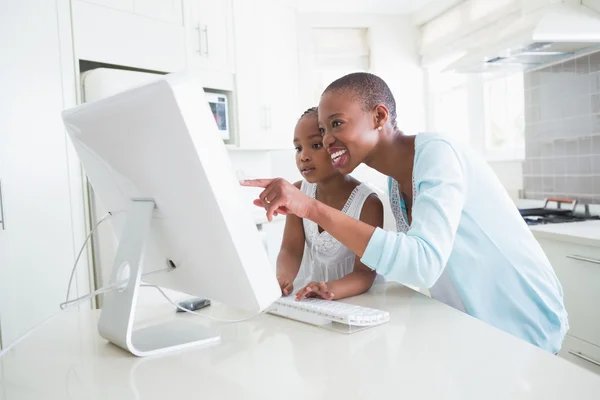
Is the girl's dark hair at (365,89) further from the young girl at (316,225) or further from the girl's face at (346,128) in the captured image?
the young girl at (316,225)

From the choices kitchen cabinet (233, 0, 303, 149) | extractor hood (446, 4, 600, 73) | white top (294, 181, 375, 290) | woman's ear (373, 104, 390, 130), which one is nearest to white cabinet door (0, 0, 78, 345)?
kitchen cabinet (233, 0, 303, 149)

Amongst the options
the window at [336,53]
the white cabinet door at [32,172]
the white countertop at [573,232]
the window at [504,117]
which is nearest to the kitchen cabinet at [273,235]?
the white cabinet door at [32,172]

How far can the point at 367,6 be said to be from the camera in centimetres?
450

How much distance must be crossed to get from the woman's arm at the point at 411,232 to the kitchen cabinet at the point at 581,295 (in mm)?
1400

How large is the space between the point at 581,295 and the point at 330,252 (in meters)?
1.40

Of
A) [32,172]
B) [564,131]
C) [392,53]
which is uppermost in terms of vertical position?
[392,53]

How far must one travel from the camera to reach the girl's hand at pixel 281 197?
0.95 metres

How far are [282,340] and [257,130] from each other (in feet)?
9.13

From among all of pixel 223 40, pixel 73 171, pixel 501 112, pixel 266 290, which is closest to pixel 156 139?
pixel 266 290

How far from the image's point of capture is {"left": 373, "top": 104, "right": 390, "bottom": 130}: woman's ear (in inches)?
46.4

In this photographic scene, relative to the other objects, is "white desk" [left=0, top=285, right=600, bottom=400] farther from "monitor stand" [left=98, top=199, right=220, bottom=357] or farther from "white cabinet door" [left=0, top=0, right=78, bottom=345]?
"white cabinet door" [left=0, top=0, right=78, bottom=345]

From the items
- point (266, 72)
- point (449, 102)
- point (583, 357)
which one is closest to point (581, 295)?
point (583, 357)

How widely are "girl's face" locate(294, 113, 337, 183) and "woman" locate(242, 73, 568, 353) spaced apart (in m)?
0.20

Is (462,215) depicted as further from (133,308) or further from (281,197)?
(133,308)
